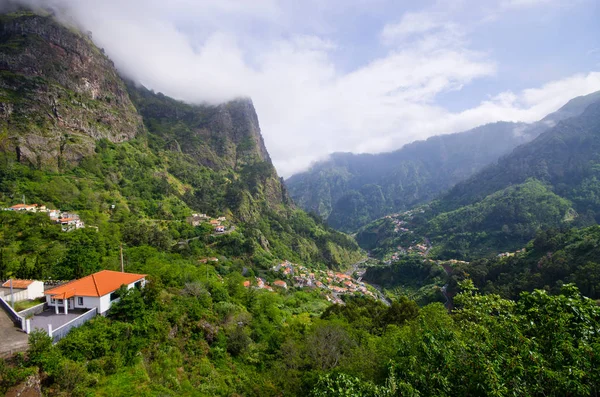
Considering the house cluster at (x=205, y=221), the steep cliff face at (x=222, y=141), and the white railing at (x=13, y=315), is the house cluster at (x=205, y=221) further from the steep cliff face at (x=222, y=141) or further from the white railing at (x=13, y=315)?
the white railing at (x=13, y=315)

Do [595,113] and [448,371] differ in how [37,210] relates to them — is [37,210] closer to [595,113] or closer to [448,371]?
[448,371]

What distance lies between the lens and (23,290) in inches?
754

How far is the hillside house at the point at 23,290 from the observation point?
18953mm

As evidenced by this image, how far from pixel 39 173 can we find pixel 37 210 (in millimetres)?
19060

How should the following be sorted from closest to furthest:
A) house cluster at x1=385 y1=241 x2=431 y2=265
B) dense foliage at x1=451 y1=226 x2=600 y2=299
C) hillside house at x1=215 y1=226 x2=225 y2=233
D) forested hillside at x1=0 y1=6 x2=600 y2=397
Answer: forested hillside at x1=0 y1=6 x2=600 y2=397 → dense foliage at x1=451 y1=226 x2=600 y2=299 → hillside house at x1=215 y1=226 x2=225 y2=233 → house cluster at x1=385 y1=241 x2=431 y2=265

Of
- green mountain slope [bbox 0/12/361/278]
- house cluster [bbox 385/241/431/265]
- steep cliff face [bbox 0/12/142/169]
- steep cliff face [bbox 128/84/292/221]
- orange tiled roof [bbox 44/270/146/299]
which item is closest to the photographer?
orange tiled roof [bbox 44/270/146/299]

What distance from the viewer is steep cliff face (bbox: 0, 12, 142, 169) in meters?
59.2

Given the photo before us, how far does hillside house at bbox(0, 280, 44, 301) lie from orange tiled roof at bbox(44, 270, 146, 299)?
87.2 inches

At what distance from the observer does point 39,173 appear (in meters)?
54.8

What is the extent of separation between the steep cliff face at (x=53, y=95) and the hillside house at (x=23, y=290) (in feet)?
167

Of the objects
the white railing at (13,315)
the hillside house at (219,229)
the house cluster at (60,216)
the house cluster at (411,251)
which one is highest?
the house cluster at (60,216)

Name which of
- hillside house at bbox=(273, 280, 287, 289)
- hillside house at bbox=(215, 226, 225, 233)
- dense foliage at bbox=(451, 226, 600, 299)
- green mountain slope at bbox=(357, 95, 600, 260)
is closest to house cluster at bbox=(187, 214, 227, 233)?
hillside house at bbox=(215, 226, 225, 233)

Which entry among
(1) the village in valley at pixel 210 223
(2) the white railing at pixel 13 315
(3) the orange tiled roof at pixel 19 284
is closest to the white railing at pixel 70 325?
(2) the white railing at pixel 13 315

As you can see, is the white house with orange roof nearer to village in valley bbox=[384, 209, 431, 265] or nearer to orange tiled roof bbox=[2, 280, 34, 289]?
orange tiled roof bbox=[2, 280, 34, 289]
